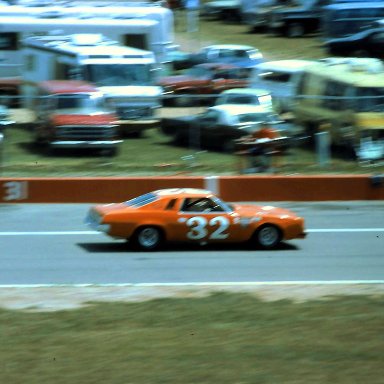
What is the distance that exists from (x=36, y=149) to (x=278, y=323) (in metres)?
11.5

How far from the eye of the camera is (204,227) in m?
15.3

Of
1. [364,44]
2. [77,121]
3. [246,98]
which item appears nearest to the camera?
[77,121]

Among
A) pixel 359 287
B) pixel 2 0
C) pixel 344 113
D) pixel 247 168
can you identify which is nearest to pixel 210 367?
pixel 359 287

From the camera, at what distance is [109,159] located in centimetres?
2014

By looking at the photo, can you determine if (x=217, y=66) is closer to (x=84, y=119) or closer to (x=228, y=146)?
(x=84, y=119)

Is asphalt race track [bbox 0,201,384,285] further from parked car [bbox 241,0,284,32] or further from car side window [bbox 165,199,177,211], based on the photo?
parked car [bbox 241,0,284,32]

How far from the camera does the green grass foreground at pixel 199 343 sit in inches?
292

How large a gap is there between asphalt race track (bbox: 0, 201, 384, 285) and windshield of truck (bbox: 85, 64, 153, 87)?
1002 cm

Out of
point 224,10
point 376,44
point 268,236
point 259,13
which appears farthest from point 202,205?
point 224,10

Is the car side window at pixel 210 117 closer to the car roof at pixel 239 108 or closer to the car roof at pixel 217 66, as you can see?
the car roof at pixel 239 108

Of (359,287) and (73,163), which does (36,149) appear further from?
(359,287)

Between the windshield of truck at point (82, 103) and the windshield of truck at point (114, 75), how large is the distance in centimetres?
467

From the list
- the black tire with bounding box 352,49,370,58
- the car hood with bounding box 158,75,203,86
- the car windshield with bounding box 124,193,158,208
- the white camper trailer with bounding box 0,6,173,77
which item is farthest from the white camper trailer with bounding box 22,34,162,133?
the black tire with bounding box 352,49,370,58

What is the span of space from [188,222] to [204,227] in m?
0.26
